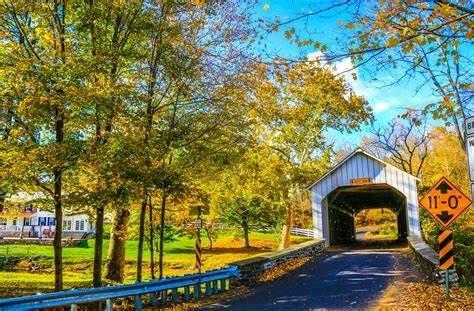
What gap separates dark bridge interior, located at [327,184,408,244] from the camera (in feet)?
87.5

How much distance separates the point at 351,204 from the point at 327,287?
24.9 metres

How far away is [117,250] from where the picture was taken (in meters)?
18.3

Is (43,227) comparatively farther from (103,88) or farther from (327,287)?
(327,287)

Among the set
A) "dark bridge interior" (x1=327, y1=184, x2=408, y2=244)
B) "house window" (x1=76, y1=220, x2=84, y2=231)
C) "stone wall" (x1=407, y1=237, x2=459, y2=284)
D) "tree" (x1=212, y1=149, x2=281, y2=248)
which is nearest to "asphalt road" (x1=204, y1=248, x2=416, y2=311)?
"stone wall" (x1=407, y1=237, x2=459, y2=284)

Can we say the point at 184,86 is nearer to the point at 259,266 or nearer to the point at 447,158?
the point at 259,266

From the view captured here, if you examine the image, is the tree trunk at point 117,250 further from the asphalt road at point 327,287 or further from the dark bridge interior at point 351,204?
the dark bridge interior at point 351,204

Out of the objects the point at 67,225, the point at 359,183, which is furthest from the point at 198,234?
the point at 67,225

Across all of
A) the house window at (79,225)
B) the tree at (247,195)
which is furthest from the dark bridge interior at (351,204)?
the house window at (79,225)

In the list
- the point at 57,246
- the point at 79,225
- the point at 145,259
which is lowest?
the point at 145,259

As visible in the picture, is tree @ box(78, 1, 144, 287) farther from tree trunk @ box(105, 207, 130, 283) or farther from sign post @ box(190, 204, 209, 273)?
tree trunk @ box(105, 207, 130, 283)

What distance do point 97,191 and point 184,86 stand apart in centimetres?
466

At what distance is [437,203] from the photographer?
9625 millimetres

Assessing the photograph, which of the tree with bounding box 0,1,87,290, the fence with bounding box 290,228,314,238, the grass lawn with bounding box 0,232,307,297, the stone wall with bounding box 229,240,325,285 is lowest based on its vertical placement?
the grass lawn with bounding box 0,232,307,297

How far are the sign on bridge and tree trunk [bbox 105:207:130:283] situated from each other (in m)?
10.9
